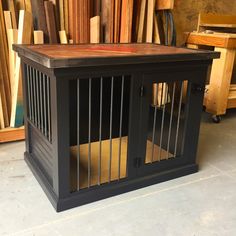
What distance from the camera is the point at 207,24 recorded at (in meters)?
3.09

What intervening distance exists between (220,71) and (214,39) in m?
0.29

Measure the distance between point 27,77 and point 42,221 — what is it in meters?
0.84

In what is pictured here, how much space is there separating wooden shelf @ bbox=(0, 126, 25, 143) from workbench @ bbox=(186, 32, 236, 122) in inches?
68.5

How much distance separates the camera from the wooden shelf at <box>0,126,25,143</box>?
2219 millimetres

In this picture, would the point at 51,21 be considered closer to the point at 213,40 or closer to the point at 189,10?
the point at 213,40

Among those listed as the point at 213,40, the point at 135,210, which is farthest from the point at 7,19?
the point at 213,40

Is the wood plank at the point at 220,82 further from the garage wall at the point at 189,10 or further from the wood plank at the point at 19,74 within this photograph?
the wood plank at the point at 19,74

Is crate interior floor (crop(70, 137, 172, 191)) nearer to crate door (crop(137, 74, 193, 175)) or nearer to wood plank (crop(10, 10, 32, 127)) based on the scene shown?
crate door (crop(137, 74, 193, 175))

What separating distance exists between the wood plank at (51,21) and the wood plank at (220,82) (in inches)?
57.8

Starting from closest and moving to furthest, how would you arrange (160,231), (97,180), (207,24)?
(160,231) < (97,180) < (207,24)

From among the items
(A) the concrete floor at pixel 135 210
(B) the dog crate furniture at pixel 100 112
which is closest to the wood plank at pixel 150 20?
(B) the dog crate furniture at pixel 100 112

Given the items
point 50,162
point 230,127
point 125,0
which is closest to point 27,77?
point 50,162

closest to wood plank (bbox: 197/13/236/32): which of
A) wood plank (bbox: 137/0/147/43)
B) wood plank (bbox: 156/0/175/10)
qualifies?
wood plank (bbox: 156/0/175/10)

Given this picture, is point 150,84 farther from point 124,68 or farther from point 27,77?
point 27,77
